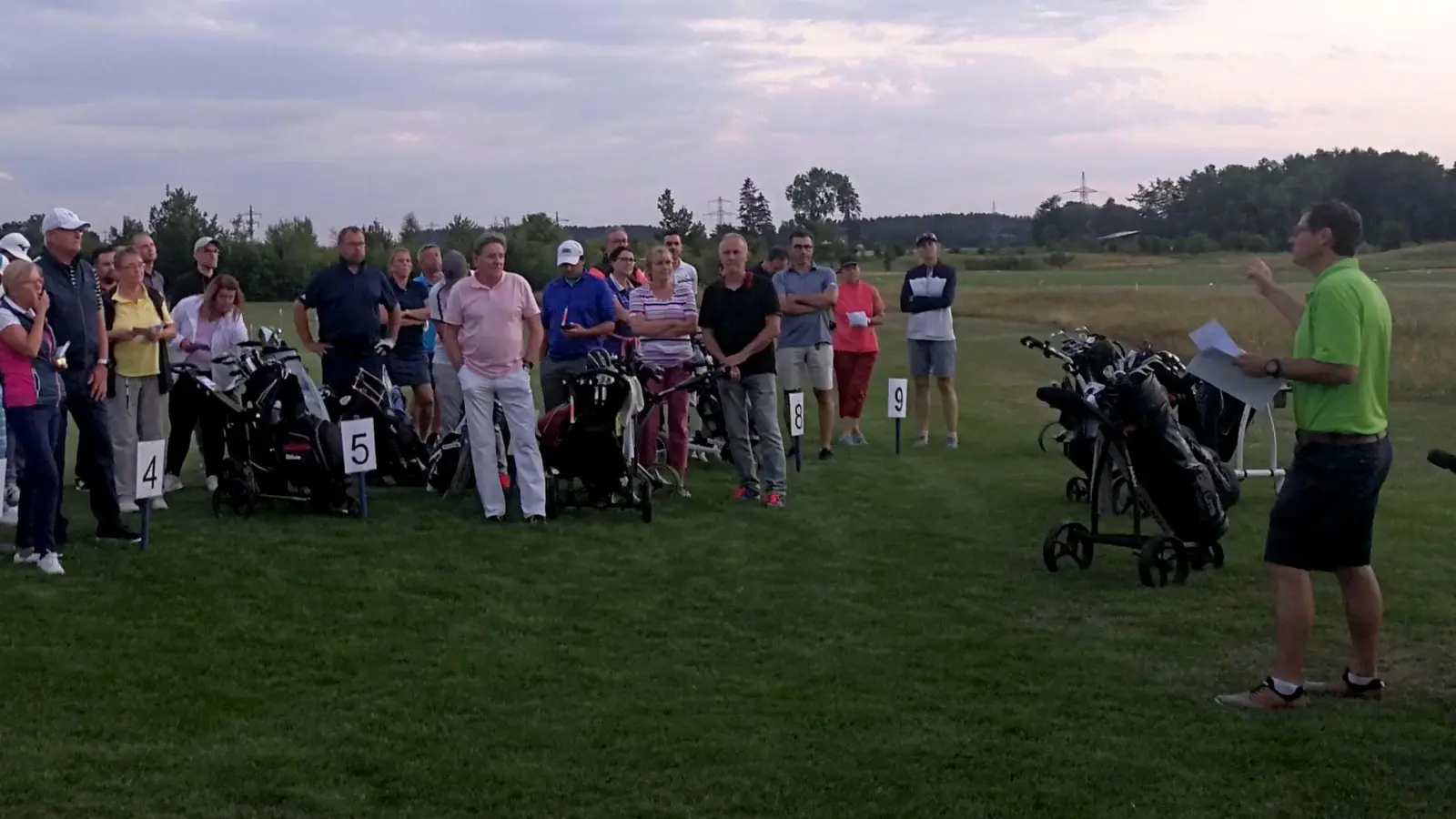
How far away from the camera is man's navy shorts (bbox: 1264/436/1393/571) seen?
207 inches

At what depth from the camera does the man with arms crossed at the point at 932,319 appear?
13062mm

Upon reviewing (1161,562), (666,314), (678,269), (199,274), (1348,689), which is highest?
(199,274)

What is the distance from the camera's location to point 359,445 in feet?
29.5

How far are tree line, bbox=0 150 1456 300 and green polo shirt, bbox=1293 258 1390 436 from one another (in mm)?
49904

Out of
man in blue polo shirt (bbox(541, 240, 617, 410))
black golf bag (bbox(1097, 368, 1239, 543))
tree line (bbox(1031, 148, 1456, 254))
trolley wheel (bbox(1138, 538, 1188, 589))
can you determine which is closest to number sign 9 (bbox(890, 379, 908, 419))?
man in blue polo shirt (bbox(541, 240, 617, 410))

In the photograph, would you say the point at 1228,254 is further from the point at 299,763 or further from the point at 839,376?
the point at 299,763

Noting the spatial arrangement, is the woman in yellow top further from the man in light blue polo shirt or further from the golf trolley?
the golf trolley

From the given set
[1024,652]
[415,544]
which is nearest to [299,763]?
[1024,652]

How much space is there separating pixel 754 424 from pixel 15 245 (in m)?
5.29

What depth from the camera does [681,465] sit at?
10594 millimetres

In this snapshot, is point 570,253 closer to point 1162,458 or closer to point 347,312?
point 347,312

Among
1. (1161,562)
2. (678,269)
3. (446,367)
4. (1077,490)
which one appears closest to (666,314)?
(678,269)

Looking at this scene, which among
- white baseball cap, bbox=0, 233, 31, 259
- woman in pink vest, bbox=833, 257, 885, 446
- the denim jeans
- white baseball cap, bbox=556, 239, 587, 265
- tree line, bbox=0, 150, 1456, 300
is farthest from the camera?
tree line, bbox=0, 150, 1456, 300

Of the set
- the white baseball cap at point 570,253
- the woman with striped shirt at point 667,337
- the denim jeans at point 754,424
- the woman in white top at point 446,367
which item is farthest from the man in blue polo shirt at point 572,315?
the denim jeans at point 754,424
